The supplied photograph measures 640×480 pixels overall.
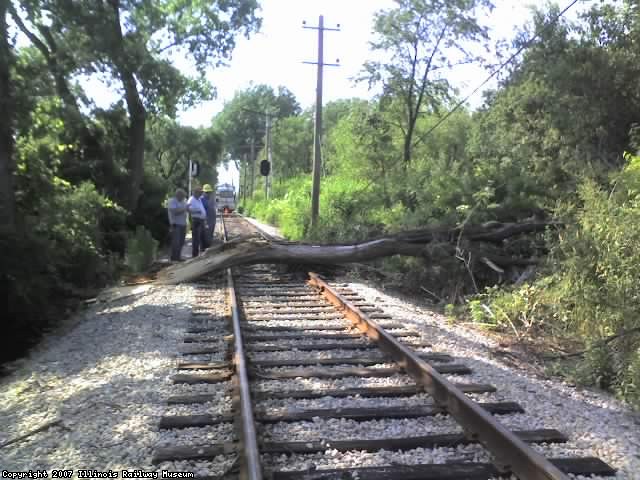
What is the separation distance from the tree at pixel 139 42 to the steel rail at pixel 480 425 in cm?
893

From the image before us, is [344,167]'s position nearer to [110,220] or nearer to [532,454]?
[110,220]

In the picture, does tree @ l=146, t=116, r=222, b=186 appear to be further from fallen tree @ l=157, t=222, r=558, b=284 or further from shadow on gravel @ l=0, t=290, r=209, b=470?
shadow on gravel @ l=0, t=290, r=209, b=470

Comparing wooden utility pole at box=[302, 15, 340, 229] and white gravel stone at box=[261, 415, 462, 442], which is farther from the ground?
wooden utility pole at box=[302, 15, 340, 229]

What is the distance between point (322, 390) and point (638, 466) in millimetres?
2356

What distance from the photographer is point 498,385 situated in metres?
5.18

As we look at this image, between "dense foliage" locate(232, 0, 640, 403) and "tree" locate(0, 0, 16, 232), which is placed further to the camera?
"tree" locate(0, 0, 16, 232)

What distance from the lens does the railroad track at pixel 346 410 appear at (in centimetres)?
355

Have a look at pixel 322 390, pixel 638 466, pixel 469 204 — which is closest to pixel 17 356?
pixel 322 390

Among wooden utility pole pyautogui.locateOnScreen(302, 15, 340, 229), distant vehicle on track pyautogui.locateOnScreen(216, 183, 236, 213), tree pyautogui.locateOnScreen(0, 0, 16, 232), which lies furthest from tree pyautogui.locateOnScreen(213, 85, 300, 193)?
tree pyautogui.locateOnScreen(0, 0, 16, 232)

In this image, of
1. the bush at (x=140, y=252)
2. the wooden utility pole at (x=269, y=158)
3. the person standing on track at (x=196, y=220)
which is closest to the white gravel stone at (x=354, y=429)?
the bush at (x=140, y=252)

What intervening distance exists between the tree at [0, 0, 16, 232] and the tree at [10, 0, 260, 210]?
1.26m

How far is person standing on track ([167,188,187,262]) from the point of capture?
13562mm

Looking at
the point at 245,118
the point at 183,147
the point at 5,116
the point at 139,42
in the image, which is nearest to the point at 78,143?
the point at 139,42

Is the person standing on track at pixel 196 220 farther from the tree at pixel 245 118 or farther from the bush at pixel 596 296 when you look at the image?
the tree at pixel 245 118
